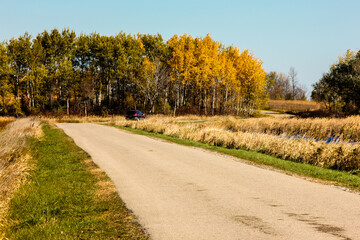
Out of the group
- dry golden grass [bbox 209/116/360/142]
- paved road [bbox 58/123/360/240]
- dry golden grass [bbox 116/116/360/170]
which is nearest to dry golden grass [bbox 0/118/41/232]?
paved road [bbox 58/123/360/240]

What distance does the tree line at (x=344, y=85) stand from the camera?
4375 cm

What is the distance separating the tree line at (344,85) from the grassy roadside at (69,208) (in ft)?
150

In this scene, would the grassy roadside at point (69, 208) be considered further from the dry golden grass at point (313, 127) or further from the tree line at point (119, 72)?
the tree line at point (119, 72)

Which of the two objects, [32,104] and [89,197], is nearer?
[89,197]

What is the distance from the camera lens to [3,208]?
6.40 metres

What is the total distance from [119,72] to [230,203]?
46160 millimetres

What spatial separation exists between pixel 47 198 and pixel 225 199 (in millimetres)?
4597

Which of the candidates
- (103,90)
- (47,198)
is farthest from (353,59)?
(47,198)

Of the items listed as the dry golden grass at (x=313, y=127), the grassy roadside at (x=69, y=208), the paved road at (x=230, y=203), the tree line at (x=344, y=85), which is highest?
the tree line at (x=344, y=85)

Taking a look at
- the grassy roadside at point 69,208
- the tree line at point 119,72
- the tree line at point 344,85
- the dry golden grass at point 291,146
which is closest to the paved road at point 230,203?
the grassy roadside at point 69,208

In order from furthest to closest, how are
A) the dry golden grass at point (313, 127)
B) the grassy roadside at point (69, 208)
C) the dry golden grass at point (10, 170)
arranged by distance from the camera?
the dry golden grass at point (313, 127)
the dry golden grass at point (10, 170)
the grassy roadside at point (69, 208)

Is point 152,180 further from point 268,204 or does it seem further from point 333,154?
point 333,154

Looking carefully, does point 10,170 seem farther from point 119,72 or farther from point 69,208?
point 119,72

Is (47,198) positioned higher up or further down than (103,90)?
further down
